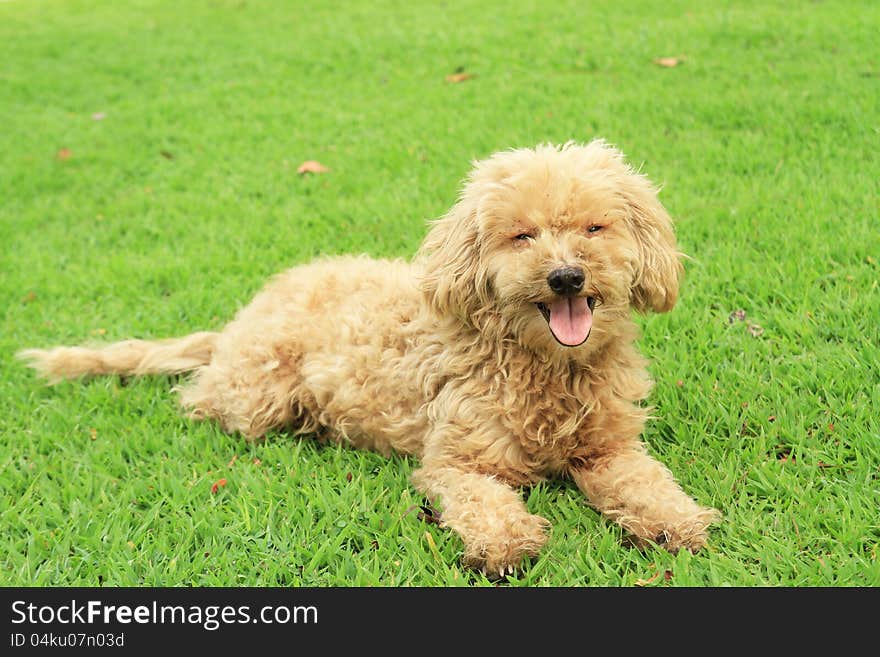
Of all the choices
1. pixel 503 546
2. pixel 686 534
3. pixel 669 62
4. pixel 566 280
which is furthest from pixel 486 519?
pixel 669 62

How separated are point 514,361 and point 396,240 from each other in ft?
8.69

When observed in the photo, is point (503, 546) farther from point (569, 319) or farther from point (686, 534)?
point (569, 319)

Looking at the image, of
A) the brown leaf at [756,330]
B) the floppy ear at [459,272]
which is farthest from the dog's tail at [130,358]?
the brown leaf at [756,330]

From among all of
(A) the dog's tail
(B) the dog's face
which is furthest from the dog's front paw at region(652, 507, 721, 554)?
(A) the dog's tail

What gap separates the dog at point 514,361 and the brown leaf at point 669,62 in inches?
197

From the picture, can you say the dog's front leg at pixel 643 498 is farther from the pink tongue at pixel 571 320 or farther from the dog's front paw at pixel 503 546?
the pink tongue at pixel 571 320

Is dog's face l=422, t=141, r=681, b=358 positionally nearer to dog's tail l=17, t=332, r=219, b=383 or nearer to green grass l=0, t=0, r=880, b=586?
green grass l=0, t=0, r=880, b=586

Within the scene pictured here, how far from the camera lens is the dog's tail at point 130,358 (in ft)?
14.5

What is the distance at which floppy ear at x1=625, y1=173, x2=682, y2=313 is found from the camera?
3195mm

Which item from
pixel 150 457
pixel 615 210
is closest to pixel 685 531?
pixel 615 210

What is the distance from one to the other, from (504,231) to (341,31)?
8393mm

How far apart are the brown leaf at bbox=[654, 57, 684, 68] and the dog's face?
5130 millimetres

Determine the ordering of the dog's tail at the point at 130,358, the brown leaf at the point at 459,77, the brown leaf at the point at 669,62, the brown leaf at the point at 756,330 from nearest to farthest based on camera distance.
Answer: the brown leaf at the point at 756,330 → the dog's tail at the point at 130,358 → the brown leaf at the point at 669,62 → the brown leaf at the point at 459,77

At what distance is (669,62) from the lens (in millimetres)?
7898
